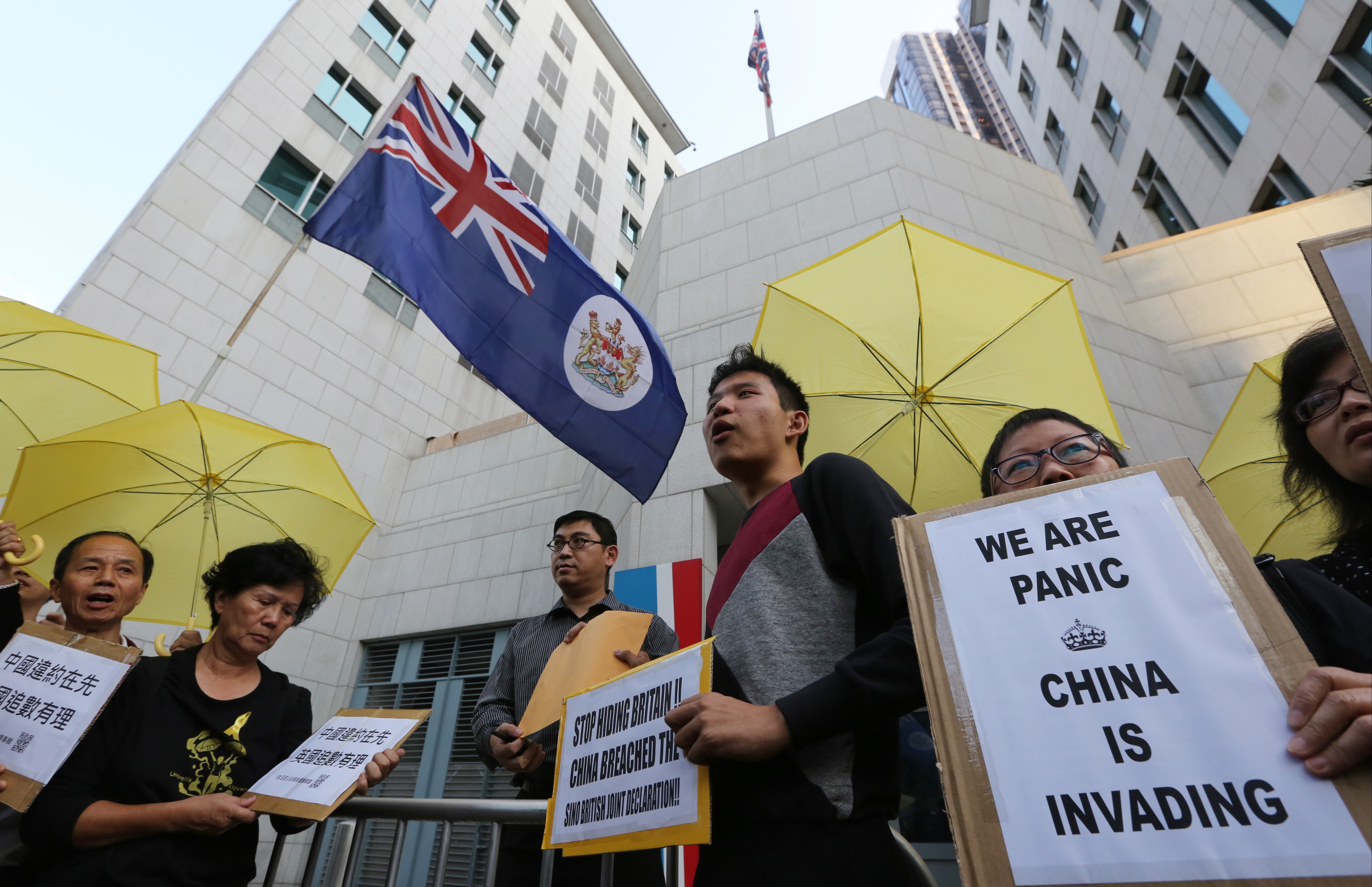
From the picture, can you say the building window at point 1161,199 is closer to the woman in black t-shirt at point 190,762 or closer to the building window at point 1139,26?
the building window at point 1139,26

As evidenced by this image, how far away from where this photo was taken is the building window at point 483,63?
16.0m

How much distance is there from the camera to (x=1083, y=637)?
1202 millimetres

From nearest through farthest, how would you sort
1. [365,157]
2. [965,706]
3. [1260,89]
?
[965,706]
[365,157]
[1260,89]

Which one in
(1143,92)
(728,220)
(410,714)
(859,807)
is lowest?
(859,807)

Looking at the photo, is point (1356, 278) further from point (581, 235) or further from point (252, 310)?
point (581, 235)

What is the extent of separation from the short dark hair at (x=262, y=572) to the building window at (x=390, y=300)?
31.2 ft

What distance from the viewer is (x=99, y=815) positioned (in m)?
Answer: 2.21

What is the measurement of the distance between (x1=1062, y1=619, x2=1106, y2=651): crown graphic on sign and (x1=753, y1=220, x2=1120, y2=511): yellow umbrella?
290 cm

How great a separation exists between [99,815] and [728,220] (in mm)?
8669

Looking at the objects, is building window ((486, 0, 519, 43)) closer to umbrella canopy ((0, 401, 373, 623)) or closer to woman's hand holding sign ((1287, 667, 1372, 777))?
umbrella canopy ((0, 401, 373, 623))

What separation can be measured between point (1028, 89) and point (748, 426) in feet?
98.1

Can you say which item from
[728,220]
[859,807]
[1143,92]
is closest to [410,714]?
[859,807]

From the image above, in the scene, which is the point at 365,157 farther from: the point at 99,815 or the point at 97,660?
the point at 99,815

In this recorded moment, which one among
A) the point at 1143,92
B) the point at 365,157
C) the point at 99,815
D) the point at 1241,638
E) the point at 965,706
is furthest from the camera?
the point at 1143,92
